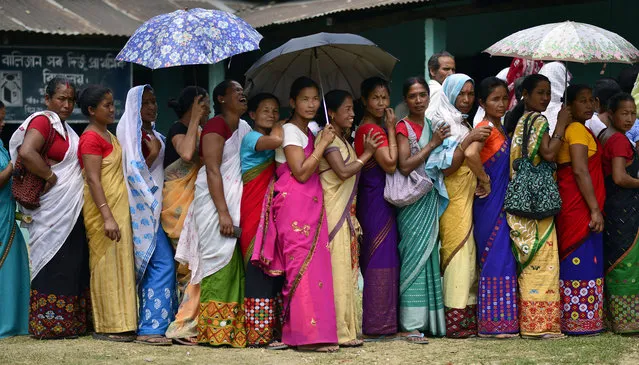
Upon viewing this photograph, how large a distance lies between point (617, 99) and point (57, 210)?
12.4 feet

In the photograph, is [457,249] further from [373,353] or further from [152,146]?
[152,146]

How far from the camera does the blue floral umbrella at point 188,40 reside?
5.58m

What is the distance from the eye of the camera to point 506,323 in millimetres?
6098

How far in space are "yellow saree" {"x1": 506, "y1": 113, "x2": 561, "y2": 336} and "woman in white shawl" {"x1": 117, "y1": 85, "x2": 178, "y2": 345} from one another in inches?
90.4

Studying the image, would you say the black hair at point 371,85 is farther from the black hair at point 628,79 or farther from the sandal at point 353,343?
the black hair at point 628,79

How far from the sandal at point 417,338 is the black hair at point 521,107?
1.50m

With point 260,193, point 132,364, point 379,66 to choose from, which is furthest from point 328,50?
point 132,364

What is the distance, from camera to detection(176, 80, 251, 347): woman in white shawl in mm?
5965

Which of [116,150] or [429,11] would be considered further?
[429,11]

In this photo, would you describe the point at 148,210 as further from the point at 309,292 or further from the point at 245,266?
the point at 309,292

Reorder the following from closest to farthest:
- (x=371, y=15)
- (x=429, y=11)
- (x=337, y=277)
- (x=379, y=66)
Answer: (x=337, y=277)
(x=379, y=66)
(x=429, y=11)
(x=371, y=15)

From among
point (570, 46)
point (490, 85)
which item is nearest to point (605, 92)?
point (570, 46)

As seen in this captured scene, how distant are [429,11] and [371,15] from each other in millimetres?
968

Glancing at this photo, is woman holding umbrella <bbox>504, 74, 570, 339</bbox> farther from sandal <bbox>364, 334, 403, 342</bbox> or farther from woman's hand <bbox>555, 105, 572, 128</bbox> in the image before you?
sandal <bbox>364, 334, 403, 342</bbox>
